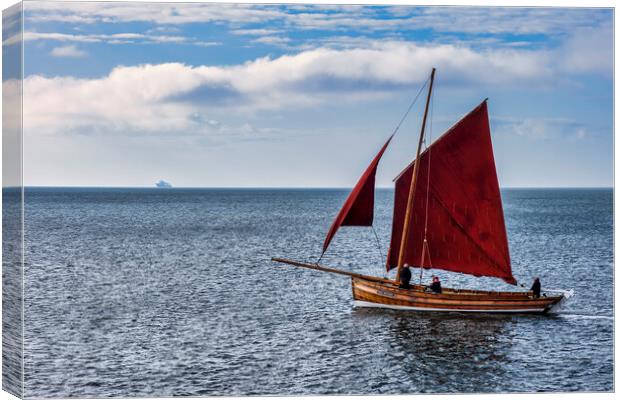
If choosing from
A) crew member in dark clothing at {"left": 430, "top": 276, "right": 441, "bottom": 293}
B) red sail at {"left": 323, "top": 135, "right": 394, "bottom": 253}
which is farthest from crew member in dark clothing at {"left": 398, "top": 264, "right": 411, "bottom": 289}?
red sail at {"left": 323, "top": 135, "right": 394, "bottom": 253}

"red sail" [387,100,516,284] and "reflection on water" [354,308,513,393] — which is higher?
"red sail" [387,100,516,284]

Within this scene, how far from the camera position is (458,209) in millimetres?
44469

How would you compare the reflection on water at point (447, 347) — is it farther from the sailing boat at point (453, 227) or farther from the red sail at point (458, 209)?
the red sail at point (458, 209)

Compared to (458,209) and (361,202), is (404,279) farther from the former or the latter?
(361,202)

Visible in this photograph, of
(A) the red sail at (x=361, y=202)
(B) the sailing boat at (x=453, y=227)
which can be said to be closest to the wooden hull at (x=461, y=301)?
(B) the sailing boat at (x=453, y=227)

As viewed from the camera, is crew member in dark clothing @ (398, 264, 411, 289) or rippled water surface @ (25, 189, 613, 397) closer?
rippled water surface @ (25, 189, 613, 397)

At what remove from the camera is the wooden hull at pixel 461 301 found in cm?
4447

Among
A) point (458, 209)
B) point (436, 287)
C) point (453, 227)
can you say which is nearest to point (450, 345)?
point (436, 287)

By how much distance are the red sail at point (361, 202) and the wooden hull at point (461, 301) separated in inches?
166

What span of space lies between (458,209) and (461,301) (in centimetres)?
411

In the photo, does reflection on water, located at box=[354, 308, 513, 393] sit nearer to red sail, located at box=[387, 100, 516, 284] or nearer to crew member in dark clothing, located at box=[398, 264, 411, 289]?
crew member in dark clothing, located at box=[398, 264, 411, 289]

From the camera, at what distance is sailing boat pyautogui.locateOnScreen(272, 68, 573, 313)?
43.4 meters

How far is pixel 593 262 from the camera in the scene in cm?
6488

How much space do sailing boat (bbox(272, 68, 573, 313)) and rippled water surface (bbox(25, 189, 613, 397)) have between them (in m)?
0.87
